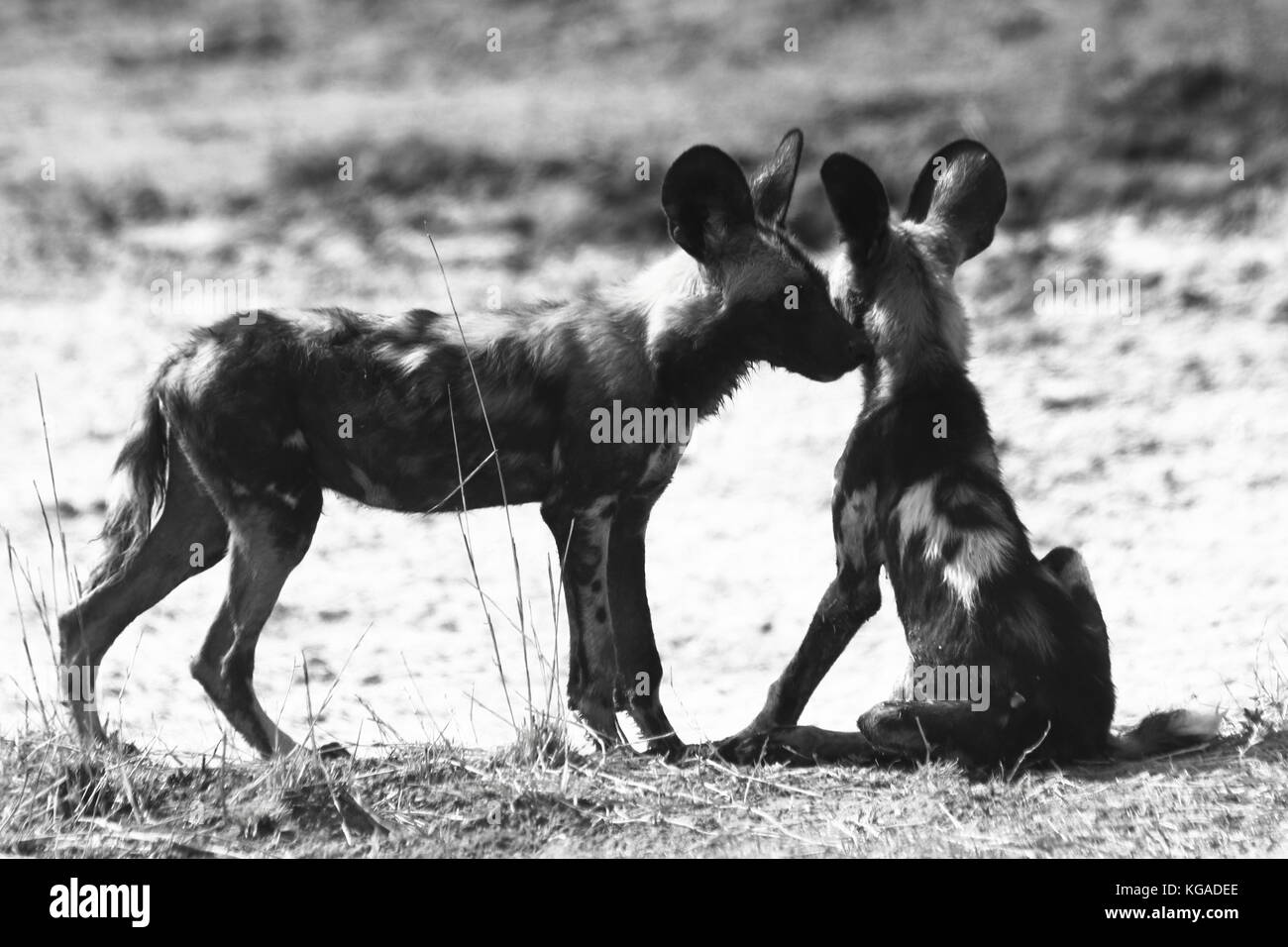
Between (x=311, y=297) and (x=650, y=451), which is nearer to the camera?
(x=650, y=451)

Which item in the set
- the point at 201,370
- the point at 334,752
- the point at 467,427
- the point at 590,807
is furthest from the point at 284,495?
the point at 590,807

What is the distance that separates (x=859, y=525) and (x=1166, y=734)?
33.3 inches

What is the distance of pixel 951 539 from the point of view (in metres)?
4.17

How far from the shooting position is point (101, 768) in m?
3.93

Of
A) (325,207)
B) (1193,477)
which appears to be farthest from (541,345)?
(325,207)

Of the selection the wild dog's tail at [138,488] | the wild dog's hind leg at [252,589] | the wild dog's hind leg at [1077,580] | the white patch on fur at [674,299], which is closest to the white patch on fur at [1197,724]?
the wild dog's hind leg at [1077,580]

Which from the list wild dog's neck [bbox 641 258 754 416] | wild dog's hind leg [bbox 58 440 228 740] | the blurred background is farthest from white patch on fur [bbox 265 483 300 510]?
wild dog's neck [bbox 641 258 754 416]

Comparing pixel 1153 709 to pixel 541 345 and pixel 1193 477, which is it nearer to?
pixel 541 345

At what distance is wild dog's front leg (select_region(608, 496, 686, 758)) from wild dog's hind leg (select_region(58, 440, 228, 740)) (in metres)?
0.96

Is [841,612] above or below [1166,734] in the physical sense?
above

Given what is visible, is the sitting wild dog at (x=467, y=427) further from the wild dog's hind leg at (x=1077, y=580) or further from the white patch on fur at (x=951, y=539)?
the wild dog's hind leg at (x=1077, y=580)

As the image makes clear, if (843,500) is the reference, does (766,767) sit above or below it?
below

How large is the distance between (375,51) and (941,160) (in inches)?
376

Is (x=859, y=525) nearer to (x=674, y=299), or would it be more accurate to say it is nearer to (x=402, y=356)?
(x=674, y=299)
